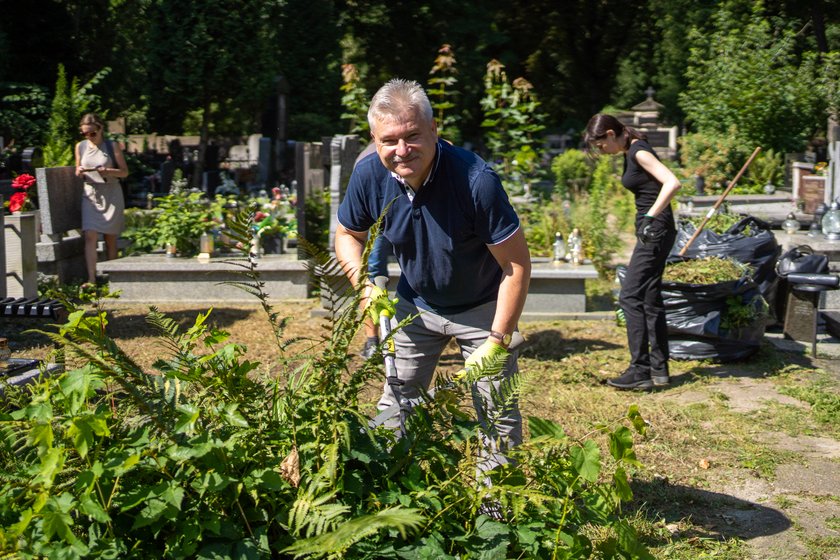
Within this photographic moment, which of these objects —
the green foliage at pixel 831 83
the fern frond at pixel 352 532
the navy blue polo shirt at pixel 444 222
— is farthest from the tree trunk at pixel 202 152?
the fern frond at pixel 352 532

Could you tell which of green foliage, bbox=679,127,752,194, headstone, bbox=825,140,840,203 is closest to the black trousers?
headstone, bbox=825,140,840,203

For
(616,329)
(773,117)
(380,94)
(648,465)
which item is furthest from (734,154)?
(380,94)

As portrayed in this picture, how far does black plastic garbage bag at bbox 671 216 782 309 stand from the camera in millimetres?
7133

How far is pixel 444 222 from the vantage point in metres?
3.09

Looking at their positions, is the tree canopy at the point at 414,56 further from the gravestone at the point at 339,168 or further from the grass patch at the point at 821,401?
the grass patch at the point at 821,401

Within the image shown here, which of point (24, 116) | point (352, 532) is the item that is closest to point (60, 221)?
point (352, 532)

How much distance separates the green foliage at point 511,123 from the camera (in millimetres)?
9234

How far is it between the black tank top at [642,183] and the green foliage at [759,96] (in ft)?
46.5

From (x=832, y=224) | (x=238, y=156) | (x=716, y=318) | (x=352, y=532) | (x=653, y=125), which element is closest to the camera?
Answer: (x=352, y=532)

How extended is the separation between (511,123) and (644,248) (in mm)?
4086

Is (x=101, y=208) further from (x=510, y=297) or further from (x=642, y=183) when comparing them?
(x=510, y=297)

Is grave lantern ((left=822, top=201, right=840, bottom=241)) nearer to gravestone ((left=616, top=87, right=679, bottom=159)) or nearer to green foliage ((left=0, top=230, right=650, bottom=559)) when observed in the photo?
green foliage ((left=0, top=230, right=650, bottom=559))

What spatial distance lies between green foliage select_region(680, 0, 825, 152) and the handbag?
1230cm

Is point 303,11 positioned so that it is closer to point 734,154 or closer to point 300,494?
point 734,154
